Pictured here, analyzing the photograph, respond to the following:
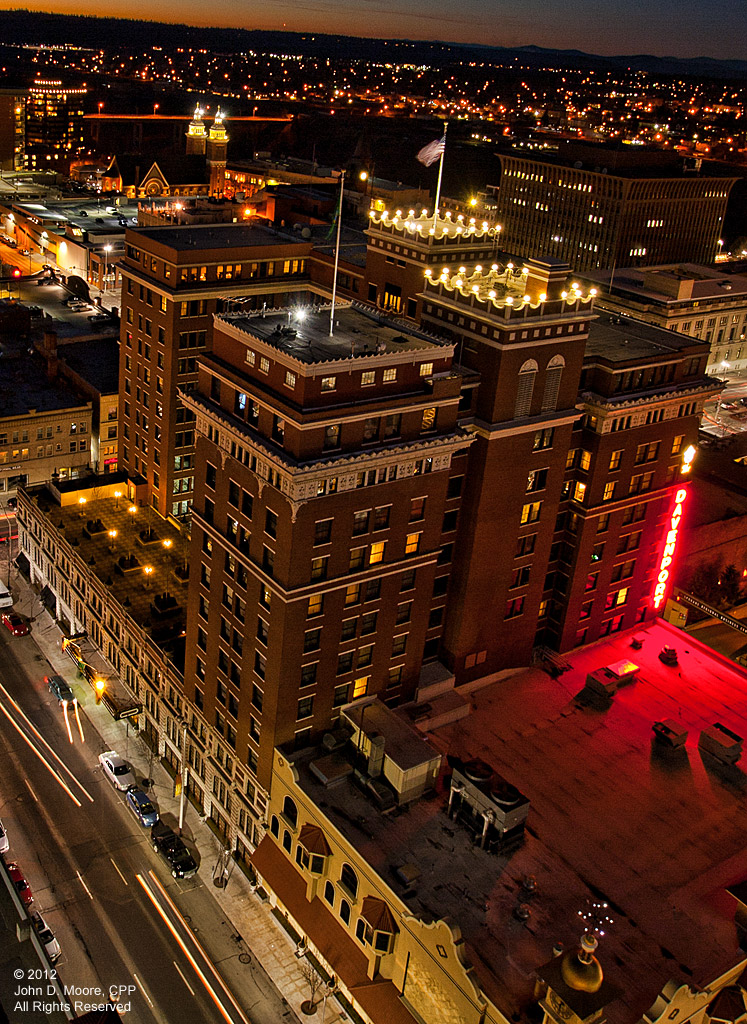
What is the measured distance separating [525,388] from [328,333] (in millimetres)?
15140

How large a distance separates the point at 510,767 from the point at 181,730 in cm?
2791

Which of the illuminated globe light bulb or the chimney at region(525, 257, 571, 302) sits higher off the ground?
the chimney at region(525, 257, 571, 302)

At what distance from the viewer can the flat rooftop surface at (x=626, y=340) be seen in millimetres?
80375

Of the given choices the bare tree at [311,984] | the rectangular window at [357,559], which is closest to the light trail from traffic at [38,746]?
the bare tree at [311,984]

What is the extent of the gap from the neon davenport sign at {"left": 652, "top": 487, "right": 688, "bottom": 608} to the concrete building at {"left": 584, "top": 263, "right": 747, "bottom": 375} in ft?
297

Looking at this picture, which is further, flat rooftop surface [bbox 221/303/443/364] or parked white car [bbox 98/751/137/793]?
parked white car [bbox 98/751/137/793]

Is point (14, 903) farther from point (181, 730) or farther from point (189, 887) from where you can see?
point (181, 730)

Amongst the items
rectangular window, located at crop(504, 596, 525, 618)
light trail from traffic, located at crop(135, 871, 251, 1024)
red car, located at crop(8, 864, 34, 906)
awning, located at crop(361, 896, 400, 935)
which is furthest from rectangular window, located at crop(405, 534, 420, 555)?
red car, located at crop(8, 864, 34, 906)

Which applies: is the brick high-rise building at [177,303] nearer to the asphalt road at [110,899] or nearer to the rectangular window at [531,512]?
the asphalt road at [110,899]

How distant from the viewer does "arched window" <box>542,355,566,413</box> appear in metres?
73.3

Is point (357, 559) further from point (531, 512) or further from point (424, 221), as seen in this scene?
point (424, 221)

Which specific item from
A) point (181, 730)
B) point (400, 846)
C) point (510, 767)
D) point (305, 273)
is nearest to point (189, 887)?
point (181, 730)

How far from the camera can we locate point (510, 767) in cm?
7119

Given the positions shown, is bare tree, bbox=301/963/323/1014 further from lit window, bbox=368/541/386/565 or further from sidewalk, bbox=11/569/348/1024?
lit window, bbox=368/541/386/565
